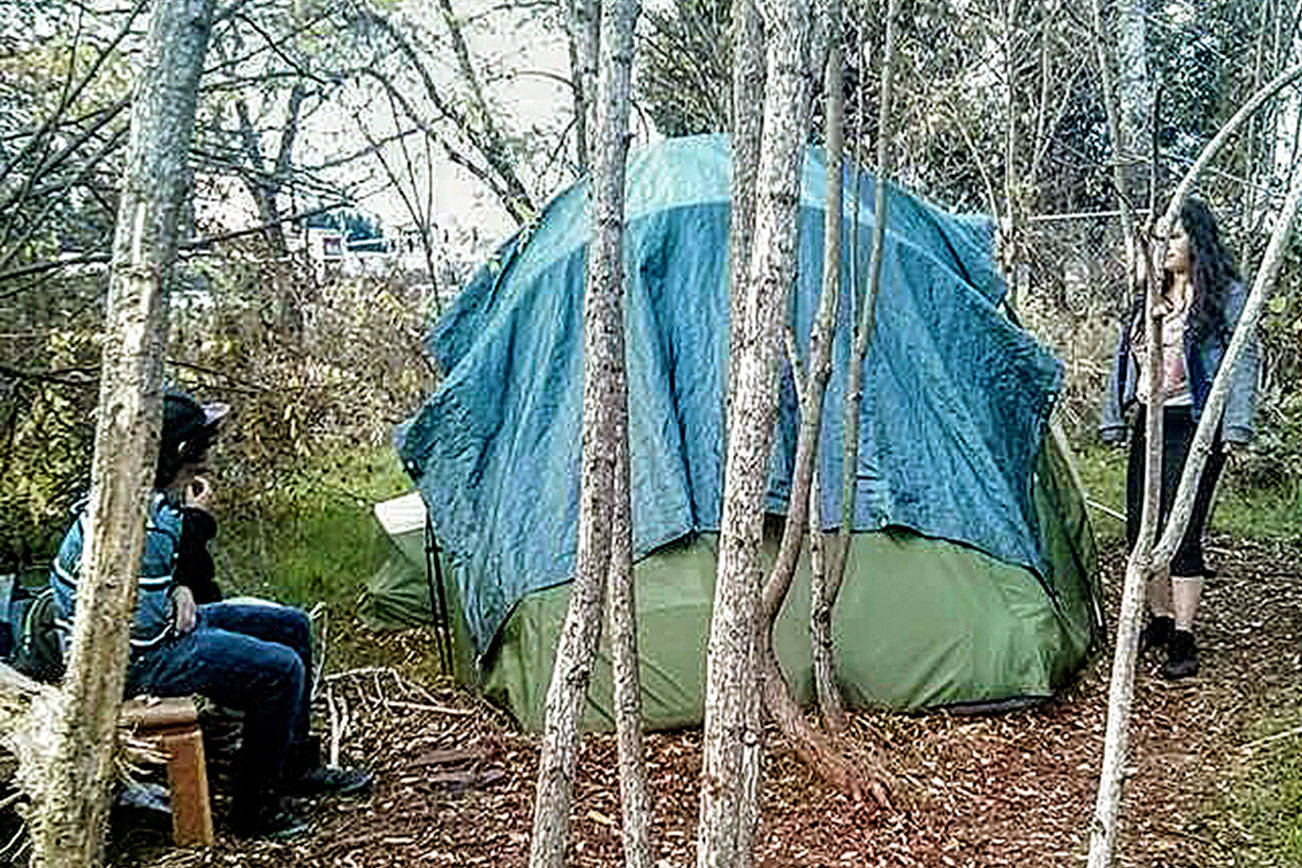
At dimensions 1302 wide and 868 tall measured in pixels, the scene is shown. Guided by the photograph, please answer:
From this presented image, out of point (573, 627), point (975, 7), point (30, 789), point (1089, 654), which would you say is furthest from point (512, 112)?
point (30, 789)

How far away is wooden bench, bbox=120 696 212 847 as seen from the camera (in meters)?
3.41

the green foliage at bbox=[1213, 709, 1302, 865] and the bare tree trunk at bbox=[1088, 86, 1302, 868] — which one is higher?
the bare tree trunk at bbox=[1088, 86, 1302, 868]

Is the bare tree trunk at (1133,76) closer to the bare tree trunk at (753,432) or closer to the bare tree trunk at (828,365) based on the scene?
the bare tree trunk at (828,365)

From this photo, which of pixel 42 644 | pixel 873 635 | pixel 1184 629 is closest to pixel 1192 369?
pixel 1184 629

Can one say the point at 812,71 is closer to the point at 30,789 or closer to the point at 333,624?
the point at 30,789

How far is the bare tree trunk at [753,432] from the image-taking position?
184cm

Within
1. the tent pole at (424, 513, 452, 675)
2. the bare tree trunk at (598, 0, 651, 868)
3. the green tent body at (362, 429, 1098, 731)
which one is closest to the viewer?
the bare tree trunk at (598, 0, 651, 868)

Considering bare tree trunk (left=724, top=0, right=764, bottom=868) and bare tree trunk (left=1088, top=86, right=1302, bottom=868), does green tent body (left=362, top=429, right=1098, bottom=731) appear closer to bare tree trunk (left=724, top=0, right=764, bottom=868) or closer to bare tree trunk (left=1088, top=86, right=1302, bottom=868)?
bare tree trunk (left=724, top=0, right=764, bottom=868)

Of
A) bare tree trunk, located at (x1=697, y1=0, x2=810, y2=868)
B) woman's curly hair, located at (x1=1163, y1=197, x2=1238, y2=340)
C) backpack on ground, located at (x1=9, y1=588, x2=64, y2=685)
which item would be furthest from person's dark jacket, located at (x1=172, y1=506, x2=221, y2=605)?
woman's curly hair, located at (x1=1163, y1=197, x2=1238, y2=340)

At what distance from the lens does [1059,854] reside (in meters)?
3.32

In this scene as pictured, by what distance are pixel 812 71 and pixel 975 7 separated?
5.73 meters

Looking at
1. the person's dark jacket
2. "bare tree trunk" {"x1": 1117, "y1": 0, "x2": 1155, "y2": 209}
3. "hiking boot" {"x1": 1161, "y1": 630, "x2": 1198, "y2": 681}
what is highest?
"bare tree trunk" {"x1": 1117, "y1": 0, "x2": 1155, "y2": 209}

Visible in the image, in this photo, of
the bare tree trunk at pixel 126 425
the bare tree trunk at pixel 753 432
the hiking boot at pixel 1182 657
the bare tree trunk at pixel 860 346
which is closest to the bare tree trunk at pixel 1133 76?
the hiking boot at pixel 1182 657

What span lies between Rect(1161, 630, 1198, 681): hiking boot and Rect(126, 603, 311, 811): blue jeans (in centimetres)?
270
